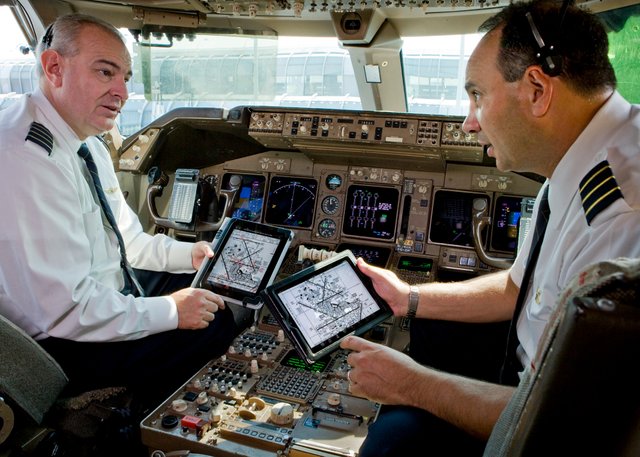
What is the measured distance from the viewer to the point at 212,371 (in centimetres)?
188

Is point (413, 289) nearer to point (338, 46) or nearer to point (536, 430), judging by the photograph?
point (536, 430)

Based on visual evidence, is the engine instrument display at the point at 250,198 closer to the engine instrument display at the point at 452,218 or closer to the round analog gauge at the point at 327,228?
the round analog gauge at the point at 327,228

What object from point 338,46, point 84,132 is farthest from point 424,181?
point 84,132

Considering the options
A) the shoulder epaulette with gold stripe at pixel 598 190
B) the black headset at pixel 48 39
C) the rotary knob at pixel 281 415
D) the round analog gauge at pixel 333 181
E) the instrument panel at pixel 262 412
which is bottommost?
the instrument panel at pixel 262 412

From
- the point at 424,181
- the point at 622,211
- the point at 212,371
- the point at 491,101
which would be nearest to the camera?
the point at 622,211

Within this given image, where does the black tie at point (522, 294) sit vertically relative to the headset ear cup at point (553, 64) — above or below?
below

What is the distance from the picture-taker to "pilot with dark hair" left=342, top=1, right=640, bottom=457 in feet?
3.60

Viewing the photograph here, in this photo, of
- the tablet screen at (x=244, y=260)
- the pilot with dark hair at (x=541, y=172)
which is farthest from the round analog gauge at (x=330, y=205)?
the pilot with dark hair at (x=541, y=172)

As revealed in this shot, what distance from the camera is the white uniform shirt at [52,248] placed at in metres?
1.52

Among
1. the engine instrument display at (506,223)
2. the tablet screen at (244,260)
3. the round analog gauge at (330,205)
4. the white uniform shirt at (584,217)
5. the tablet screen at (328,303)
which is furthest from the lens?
the round analog gauge at (330,205)

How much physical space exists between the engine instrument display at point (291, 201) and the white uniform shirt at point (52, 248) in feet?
4.17

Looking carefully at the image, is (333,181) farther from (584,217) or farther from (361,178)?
(584,217)

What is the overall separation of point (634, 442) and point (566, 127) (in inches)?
33.2

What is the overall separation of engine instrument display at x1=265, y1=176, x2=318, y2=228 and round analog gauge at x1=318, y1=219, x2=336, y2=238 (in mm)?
70
